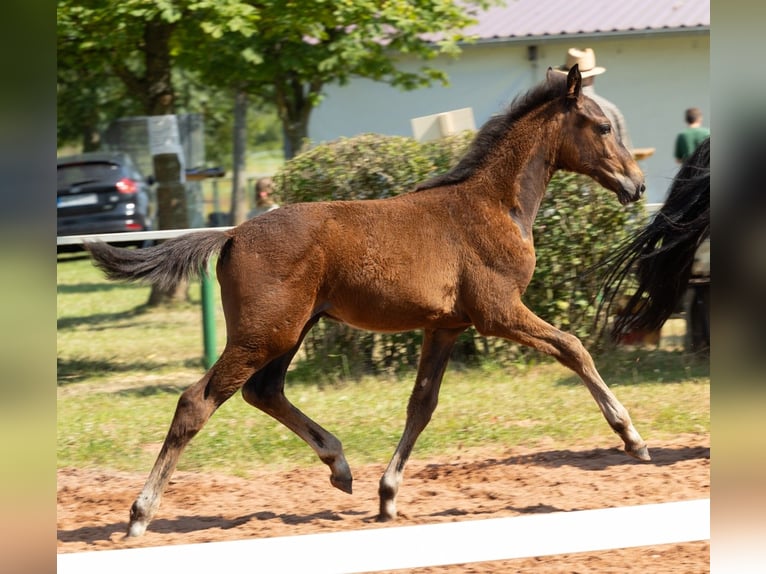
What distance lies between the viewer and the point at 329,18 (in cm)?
1073

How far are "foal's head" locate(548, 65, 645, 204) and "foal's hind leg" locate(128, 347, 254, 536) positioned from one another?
2.03 m

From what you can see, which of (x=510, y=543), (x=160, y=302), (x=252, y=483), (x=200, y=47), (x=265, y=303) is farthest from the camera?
(x=160, y=302)

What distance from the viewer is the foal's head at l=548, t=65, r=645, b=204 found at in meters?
5.29

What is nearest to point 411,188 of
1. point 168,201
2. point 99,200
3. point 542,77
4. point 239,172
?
point 168,201

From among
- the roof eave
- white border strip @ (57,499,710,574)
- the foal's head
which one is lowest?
white border strip @ (57,499,710,574)

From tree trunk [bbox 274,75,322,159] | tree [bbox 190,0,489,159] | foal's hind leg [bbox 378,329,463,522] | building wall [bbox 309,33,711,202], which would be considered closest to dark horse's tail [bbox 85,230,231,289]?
foal's hind leg [bbox 378,329,463,522]

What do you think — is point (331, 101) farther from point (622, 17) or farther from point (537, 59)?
point (622, 17)

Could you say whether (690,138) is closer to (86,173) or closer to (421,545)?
(421,545)

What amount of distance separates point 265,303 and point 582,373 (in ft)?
5.28

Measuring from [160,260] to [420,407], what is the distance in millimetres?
1537

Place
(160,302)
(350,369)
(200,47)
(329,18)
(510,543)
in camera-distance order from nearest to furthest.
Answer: (510,543) < (350,369) < (329,18) < (200,47) < (160,302)

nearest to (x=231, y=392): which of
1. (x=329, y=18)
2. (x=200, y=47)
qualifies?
(x=329, y=18)

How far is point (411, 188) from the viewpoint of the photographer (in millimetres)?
8586

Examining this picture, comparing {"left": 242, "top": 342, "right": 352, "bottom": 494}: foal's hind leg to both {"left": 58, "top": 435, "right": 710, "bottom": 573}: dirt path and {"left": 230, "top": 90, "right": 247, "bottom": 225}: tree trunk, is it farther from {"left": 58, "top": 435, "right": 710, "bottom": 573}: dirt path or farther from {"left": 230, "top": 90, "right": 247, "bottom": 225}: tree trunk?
{"left": 230, "top": 90, "right": 247, "bottom": 225}: tree trunk
